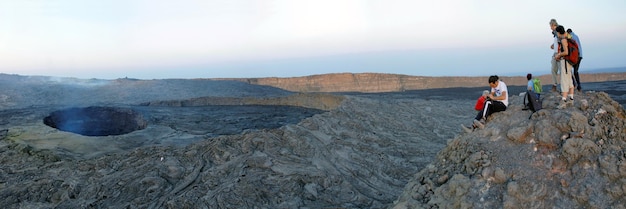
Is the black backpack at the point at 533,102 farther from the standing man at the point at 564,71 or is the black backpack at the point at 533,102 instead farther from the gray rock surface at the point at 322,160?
the standing man at the point at 564,71

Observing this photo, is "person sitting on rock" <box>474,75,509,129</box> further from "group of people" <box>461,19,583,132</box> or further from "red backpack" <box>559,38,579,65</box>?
"red backpack" <box>559,38,579,65</box>

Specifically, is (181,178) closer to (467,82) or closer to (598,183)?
(598,183)

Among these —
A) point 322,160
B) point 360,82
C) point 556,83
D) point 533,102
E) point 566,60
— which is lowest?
point 322,160

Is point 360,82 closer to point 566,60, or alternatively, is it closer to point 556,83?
point 556,83

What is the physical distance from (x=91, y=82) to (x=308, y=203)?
23034mm

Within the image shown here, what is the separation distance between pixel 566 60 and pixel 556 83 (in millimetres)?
664

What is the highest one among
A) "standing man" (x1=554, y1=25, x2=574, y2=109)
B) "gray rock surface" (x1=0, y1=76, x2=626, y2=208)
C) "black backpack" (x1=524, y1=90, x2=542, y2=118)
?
"standing man" (x1=554, y1=25, x2=574, y2=109)

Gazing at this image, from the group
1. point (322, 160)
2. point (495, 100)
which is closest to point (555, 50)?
point (495, 100)

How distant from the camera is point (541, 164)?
5387mm

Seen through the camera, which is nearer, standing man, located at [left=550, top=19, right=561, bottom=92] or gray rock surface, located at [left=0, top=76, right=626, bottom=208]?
gray rock surface, located at [left=0, top=76, right=626, bottom=208]

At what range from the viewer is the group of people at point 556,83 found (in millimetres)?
6070

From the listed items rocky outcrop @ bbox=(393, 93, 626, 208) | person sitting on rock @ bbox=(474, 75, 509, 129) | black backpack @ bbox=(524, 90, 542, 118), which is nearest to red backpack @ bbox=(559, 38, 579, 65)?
rocky outcrop @ bbox=(393, 93, 626, 208)

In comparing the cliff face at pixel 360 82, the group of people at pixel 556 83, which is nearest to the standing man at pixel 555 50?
the group of people at pixel 556 83

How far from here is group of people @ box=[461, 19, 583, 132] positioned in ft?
19.9
